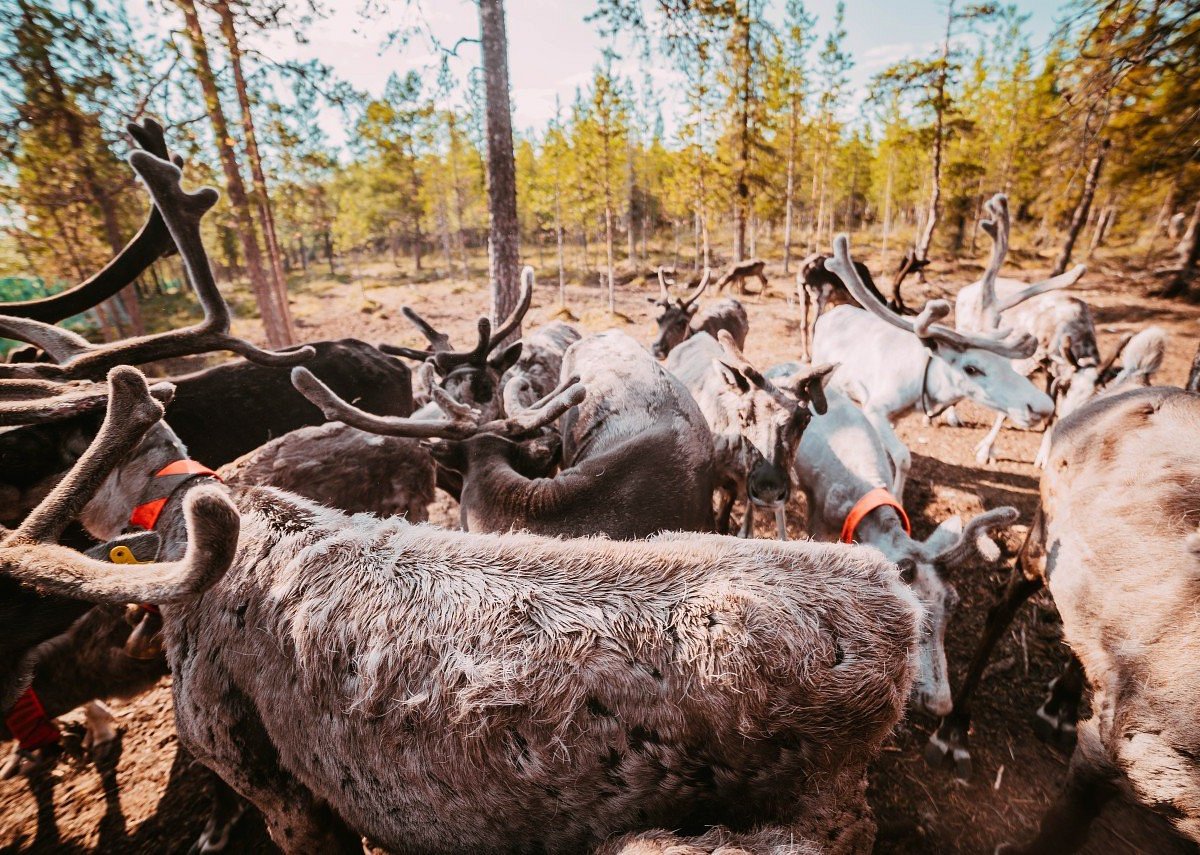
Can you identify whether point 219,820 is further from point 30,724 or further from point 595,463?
point 595,463

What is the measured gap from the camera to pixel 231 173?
9406 mm

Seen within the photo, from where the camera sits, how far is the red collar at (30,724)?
272cm

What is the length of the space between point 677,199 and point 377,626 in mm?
28265

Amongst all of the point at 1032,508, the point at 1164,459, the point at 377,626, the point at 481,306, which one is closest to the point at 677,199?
the point at 481,306

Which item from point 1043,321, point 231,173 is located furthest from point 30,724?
point 1043,321

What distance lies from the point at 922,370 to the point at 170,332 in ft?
23.6

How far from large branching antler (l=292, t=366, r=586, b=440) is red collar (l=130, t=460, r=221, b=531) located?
2.35ft

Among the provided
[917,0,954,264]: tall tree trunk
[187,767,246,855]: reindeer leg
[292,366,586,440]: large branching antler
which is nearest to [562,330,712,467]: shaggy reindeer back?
[292,366,586,440]: large branching antler

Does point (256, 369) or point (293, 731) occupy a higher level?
point (256, 369)

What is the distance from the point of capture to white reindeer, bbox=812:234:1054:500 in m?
5.00

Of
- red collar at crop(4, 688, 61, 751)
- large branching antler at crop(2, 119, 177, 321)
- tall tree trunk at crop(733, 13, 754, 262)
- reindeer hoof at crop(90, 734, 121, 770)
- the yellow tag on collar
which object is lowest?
reindeer hoof at crop(90, 734, 121, 770)

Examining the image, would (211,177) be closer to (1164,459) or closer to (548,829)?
(548,829)

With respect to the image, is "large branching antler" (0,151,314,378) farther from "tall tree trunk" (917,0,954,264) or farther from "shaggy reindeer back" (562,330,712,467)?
"tall tree trunk" (917,0,954,264)

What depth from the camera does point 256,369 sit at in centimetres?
599
